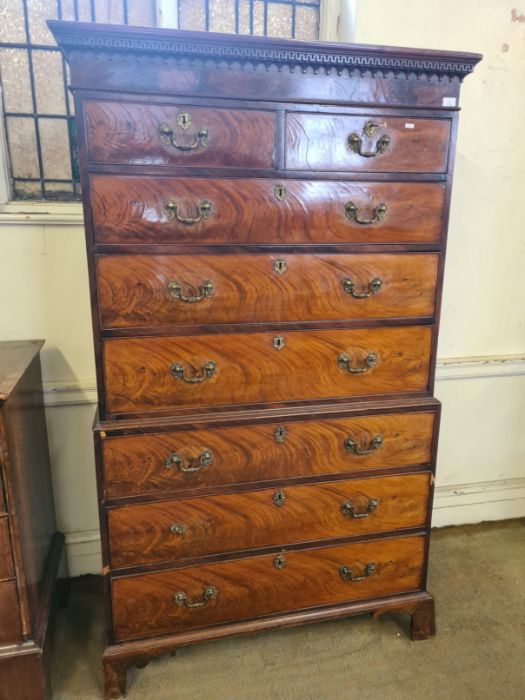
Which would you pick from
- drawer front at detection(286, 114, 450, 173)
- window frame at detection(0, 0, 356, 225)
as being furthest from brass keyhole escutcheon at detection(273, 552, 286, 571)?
window frame at detection(0, 0, 356, 225)

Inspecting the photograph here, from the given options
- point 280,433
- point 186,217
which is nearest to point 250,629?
point 280,433

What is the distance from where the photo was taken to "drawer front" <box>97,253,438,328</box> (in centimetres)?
121

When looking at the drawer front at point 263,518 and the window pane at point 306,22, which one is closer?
the drawer front at point 263,518

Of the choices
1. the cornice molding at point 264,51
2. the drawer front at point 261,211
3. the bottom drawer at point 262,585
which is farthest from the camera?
the bottom drawer at point 262,585

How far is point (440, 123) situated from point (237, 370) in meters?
0.80

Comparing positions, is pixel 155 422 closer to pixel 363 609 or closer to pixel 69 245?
pixel 69 245

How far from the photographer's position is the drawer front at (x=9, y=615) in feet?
4.17

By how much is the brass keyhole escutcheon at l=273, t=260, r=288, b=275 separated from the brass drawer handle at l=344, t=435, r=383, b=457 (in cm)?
50

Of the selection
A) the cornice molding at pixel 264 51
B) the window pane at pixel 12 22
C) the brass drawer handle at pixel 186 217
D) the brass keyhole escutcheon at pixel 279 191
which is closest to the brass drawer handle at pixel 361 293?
the brass keyhole escutcheon at pixel 279 191

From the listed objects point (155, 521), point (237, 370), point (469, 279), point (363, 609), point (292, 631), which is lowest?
point (292, 631)

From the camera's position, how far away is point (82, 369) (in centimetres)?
176

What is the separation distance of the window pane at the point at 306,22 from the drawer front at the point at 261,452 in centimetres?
137

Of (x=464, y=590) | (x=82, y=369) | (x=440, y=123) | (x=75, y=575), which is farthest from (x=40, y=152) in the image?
(x=464, y=590)

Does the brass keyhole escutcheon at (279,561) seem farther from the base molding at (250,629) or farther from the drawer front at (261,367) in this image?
the drawer front at (261,367)
